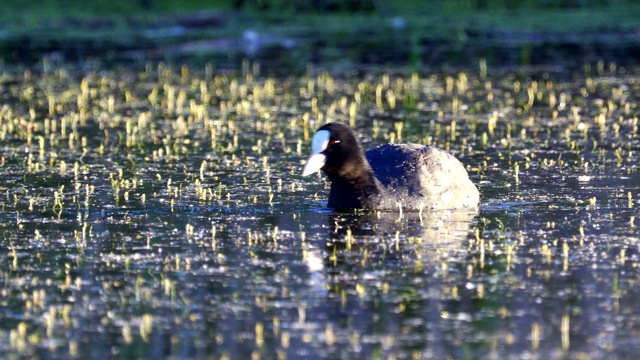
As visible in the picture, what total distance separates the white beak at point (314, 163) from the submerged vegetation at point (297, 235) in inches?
14.2

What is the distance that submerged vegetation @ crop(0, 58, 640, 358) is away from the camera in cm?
665

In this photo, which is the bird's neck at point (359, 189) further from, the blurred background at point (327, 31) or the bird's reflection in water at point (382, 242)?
the blurred background at point (327, 31)

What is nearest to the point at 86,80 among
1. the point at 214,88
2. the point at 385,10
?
the point at 214,88

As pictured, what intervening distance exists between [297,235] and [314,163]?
0.81m

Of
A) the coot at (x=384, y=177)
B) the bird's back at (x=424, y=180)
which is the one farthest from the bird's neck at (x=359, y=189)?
the bird's back at (x=424, y=180)

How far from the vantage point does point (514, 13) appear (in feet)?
88.7

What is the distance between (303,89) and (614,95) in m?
4.05

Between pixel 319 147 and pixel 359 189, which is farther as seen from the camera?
pixel 359 189

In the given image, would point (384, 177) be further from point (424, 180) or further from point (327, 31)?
point (327, 31)

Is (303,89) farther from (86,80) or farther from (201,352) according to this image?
(201,352)

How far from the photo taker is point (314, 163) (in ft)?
31.8

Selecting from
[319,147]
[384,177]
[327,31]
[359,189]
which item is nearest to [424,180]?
[384,177]

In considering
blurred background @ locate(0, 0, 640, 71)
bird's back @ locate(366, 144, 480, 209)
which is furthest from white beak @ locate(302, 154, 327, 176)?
blurred background @ locate(0, 0, 640, 71)

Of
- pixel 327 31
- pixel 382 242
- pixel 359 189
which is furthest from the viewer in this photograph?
pixel 327 31
